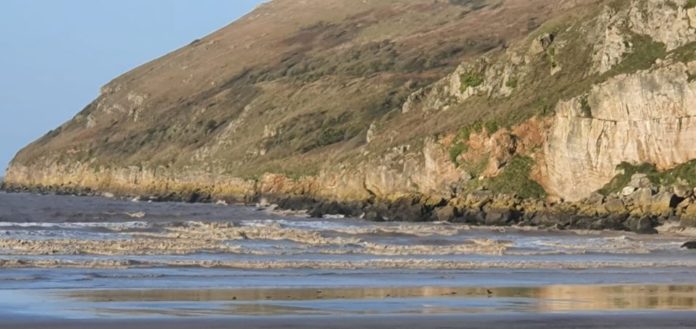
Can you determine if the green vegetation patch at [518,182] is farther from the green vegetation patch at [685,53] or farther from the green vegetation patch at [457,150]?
the green vegetation patch at [685,53]

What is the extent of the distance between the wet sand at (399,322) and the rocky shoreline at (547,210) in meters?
34.9

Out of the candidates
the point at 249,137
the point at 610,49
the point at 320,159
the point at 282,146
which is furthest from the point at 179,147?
the point at 610,49

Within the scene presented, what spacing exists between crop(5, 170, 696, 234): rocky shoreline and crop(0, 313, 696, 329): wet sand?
34895 millimetres

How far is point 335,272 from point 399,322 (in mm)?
12615

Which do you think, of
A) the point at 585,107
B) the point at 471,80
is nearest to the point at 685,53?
the point at 585,107

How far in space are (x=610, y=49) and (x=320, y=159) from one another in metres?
35.3

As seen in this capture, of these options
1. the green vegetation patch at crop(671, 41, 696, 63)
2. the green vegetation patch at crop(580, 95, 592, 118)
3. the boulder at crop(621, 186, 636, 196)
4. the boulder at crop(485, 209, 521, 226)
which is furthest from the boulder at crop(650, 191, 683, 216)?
the green vegetation patch at crop(580, 95, 592, 118)

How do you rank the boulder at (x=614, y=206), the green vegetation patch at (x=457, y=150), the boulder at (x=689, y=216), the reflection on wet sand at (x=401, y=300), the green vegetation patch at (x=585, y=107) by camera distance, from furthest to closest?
the green vegetation patch at (x=457, y=150) → the green vegetation patch at (x=585, y=107) → the boulder at (x=614, y=206) → the boulder at (x=689, y=216) → the reflection on wet sand at (x=401, y=300)

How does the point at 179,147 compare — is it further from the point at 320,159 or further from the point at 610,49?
the point at 610,49

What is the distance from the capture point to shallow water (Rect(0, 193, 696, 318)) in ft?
82.6

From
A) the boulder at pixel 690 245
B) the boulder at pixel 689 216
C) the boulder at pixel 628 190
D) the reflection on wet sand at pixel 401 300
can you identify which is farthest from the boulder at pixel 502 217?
the reflection on wet sand at pixel 401 300

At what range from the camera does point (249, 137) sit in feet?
421

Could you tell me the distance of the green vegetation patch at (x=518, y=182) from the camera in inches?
2923

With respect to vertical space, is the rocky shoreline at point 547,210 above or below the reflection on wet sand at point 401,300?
below
